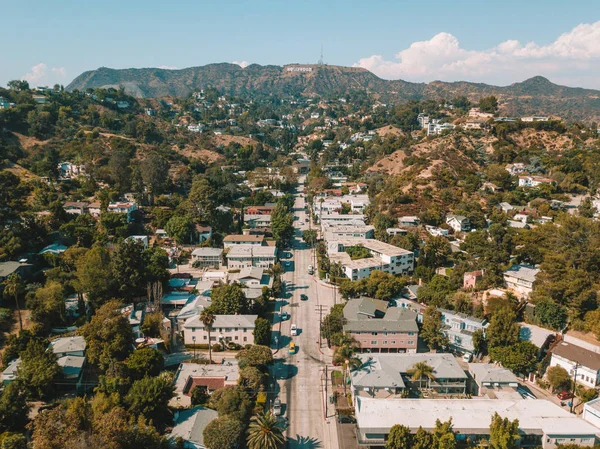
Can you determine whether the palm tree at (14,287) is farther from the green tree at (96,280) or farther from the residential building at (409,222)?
the residential building at (409,222)

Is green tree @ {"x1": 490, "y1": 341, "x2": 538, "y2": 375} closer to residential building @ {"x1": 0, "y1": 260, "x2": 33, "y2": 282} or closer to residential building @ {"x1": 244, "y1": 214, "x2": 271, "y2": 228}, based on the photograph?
residential building @ {"x1": 244, "y1": 214, "x2": 271, "y2": 228}

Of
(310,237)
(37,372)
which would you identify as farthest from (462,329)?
(37,372)

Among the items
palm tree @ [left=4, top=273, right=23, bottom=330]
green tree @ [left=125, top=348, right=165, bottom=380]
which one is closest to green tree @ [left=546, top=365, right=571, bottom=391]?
green tree @ [left=125, top=348, right=165, bottom=380]

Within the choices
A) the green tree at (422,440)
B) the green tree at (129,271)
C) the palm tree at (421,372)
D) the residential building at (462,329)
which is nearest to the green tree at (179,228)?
the green tree at (129,271)

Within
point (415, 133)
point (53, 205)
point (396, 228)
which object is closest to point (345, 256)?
point (396, 228)

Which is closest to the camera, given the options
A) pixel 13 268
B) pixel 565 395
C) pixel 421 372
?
pixel 421 372

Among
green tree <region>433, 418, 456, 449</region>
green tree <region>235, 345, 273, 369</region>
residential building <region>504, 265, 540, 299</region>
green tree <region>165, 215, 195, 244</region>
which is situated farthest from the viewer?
green tree <region>165, 215, 195, 244</region>

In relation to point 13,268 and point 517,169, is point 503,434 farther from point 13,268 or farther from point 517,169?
point 517,169
